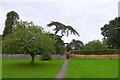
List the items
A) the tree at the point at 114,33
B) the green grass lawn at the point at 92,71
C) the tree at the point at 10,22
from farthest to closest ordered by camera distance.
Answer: the tree at the point at 114,33, the tree at the point at 10,22, the green grass lawn at the point at 92,71

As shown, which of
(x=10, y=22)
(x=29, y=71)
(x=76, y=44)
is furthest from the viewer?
(x=76, y=44)

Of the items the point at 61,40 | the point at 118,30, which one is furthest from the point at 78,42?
the point at 61,40

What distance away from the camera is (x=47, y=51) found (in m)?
17.0

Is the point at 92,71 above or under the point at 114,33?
under

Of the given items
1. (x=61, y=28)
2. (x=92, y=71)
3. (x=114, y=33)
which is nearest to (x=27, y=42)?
(x=92, y=71)

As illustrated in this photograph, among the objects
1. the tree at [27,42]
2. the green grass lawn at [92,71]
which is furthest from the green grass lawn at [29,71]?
the tree at [27,42]

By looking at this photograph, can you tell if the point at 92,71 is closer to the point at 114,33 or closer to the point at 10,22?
the point at 114,33

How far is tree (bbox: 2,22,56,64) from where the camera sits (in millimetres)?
15578

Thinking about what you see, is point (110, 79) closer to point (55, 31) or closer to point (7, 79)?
point (7, 79)

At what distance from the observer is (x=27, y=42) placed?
15.6 m

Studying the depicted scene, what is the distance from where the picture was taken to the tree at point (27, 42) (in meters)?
15.6

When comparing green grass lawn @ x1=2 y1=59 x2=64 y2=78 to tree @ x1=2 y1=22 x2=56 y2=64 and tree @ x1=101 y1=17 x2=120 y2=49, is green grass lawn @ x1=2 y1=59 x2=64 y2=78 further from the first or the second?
tree @ x1=101 y1=17 x2=120 y2=49

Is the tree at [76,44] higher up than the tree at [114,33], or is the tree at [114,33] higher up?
the tree at [114,33]

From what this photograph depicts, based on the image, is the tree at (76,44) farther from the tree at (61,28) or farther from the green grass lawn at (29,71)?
the green grass lawn at (29,71)
